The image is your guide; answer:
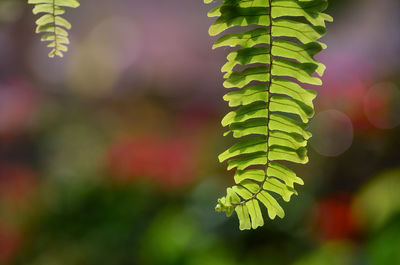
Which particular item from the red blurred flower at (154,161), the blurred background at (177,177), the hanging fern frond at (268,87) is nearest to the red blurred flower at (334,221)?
the blurred background at (177,177)

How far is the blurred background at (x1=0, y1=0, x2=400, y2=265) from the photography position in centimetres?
198

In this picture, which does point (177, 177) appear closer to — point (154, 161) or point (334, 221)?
point (154, 161)

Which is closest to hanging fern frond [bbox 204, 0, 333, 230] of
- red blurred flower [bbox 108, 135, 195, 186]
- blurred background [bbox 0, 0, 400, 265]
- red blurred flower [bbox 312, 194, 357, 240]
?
blurred background [bbox 0, 0, 400, 265]

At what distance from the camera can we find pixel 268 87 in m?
0.50

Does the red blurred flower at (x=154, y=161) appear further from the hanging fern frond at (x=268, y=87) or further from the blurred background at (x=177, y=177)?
the hanging fern frond at (x=268, y=87)

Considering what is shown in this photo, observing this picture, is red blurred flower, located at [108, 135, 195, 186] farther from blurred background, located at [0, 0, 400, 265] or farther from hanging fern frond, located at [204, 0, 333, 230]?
hanging fern frond, located at [204, 0, 333, 230]

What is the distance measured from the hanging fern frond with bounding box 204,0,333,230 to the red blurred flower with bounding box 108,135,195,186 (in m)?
1.90

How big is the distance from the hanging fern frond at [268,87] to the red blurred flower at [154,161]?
74.7 inches

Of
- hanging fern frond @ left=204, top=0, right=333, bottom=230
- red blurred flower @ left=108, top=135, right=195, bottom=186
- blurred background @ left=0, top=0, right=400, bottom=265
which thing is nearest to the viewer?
hanging fern frond @ left=204, top=0, right=333, bottom=230

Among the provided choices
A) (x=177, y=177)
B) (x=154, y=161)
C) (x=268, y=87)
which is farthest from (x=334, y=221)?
(x=268, y=87)

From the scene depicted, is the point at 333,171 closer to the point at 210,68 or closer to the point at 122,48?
the point at 210,68

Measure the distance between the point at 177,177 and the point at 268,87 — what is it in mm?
1920

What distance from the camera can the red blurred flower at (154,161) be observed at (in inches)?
94.9

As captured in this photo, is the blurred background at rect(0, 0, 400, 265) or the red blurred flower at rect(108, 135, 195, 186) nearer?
the blurred background at rect(0, 0, 400, 265)
